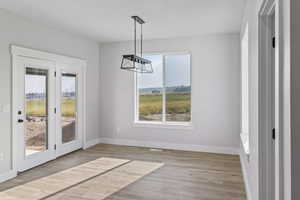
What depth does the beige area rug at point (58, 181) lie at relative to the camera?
313cm

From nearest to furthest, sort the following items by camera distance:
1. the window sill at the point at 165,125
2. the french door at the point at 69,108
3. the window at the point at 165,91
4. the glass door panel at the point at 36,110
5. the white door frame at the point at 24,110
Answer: the white door frame at the point at 24,110 → the glass door panel at the point at 36,110 → the french door at the point at 69,108 → the window sill at the point at 165,125 → the window at the point at 165,91

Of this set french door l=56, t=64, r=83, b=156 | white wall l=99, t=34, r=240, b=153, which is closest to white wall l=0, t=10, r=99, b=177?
french door l=56, t=64, r=83, b=156

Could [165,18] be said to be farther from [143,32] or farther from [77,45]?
[77,45]

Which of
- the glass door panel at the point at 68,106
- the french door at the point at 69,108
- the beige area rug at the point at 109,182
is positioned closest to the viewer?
the beige area rug at the point at 109,182

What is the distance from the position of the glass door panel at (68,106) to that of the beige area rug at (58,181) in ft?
3.37

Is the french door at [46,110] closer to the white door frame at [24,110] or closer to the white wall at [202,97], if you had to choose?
the white door frame at [24,110]

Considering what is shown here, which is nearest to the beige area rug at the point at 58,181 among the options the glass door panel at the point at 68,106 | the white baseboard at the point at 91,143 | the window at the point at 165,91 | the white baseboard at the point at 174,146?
the glass door panel at the point at 68,106

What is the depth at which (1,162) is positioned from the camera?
366 centimetres

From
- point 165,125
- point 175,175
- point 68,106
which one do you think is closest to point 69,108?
point 68,106

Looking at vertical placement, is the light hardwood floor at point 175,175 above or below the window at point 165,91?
below

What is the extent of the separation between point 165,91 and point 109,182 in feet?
9.46

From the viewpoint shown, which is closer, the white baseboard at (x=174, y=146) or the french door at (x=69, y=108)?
the french door at (x=69, y=108)

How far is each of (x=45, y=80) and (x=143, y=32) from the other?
2.24 meters

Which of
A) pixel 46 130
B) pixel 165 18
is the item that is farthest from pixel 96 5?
pixel 46 130
